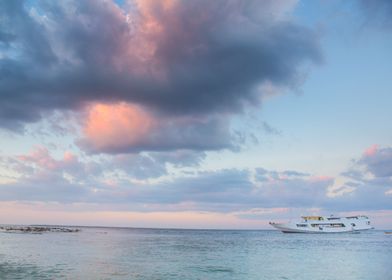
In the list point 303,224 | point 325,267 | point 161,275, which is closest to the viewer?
point 161,275

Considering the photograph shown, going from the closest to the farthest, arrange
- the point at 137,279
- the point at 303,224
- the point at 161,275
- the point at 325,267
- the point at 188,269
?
the point at 137,279
the point at 161,275
the point at 188,269
the point at 325,267
the point at 303,224

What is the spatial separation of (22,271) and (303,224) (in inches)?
6252

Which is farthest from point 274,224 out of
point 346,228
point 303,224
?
point 346,228

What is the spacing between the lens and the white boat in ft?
606

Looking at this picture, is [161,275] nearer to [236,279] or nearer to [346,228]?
[236,279]

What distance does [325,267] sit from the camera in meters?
59.1

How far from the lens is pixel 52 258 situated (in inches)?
2387

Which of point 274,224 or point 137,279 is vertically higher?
point 274,224

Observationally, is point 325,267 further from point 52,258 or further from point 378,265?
point 52,258

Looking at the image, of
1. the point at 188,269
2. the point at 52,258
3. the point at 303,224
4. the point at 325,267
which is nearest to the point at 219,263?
the point at 188,269

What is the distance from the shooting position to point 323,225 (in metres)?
185

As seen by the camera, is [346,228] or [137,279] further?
[346,228]

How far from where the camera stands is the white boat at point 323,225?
18475cm

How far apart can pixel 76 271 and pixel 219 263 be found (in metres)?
23.0
